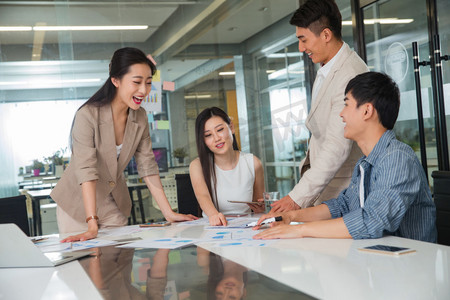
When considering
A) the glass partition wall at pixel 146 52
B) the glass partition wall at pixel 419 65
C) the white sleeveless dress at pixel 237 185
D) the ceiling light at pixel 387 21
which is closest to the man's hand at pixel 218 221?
the white sleeveless dress at pixel 237 185

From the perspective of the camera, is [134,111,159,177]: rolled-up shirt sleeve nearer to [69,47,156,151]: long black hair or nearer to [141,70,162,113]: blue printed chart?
[69,47,156,151]: long black hair

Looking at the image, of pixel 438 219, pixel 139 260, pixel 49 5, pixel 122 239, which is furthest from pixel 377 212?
pixel 49 5

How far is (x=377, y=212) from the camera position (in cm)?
147

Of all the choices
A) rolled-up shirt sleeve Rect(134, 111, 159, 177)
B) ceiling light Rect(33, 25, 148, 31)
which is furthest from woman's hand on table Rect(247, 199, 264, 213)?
ceiling light Rect(33, 25, 148, 31)

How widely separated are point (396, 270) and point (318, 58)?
52.0 inches

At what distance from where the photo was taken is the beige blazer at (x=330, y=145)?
200 cm

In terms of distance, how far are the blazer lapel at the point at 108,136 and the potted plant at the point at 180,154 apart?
2.81 metres

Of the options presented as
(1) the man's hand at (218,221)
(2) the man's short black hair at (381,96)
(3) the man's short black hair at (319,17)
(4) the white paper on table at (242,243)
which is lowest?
(4) the white paper on table at (242,243)

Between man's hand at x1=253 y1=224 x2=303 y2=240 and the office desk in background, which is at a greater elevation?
man's hand at x1=253 y1=224 x2=303 y2=240

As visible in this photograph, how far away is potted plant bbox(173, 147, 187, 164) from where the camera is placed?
4.99m

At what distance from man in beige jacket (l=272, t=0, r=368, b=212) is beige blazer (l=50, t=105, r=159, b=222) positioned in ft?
2.52

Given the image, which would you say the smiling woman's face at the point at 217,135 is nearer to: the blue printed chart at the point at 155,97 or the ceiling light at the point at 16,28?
the blue printed chart at the point at 155,97

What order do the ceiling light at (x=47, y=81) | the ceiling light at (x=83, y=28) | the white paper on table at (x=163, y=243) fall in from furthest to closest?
1. the ceiling light at (x=83, y=28)
2. the ceiling light at (x=47, y=81)
3. the white paper on table at (x=163, y=243)

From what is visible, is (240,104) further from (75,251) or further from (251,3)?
(75,251)
